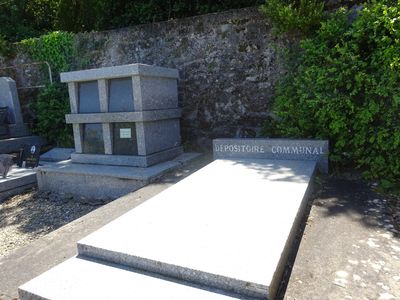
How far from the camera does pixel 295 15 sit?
4414mm

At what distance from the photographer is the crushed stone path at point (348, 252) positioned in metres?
1.75

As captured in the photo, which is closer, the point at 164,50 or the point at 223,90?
the point at 223,90

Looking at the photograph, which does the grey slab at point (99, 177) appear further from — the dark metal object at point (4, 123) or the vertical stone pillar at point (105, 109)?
the dark metal object at point (4, 123)

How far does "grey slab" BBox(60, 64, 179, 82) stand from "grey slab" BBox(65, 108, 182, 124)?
21.3 inches

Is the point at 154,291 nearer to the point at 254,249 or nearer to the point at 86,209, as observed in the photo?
the point at 254,249

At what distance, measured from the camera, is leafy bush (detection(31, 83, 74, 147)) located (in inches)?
276

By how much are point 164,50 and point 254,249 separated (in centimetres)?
481

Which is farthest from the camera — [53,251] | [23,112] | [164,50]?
[23,112]

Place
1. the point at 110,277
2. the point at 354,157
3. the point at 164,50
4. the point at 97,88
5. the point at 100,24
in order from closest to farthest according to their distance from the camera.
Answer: the point at 110,277, the point at 354,157, the point at 97,88, the point at 164,50, the point at 100,24

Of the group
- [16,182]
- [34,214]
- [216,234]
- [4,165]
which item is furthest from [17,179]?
[216,234]

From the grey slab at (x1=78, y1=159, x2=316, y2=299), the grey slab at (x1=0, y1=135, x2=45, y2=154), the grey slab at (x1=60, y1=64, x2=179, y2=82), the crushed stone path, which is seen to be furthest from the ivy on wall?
the crushed stone path

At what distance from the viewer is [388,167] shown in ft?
11.7

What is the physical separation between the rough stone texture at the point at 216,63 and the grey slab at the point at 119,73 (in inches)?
28.8

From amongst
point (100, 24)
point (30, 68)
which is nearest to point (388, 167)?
point (100, 24)
